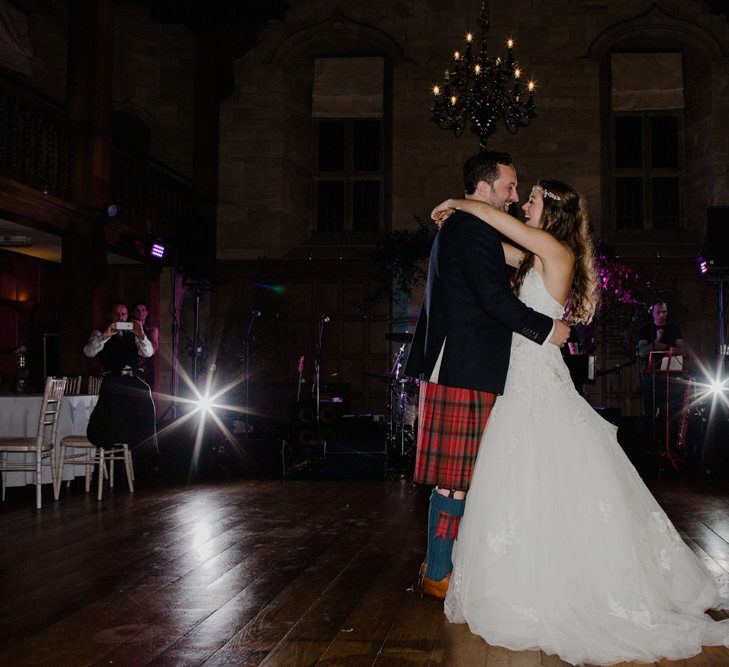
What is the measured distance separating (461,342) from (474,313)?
0.11m

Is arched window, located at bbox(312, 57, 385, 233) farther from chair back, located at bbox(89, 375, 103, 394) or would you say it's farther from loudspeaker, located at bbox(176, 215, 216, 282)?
chair back, located at bbox(89, 375, 103, 394)

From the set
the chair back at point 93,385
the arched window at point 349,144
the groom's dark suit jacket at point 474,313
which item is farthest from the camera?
the arched window at point 349,144

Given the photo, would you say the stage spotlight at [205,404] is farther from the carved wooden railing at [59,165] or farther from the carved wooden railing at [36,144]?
the carved wooden railing at [36,144]

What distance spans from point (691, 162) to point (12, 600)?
1142cm

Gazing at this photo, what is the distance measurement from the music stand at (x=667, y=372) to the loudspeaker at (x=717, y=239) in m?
1.29

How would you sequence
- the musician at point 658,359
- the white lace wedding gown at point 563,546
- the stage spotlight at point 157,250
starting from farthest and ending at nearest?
1. the stage spotlight at point 157,250
2. the musician at point 658,359
3. the white lace wedding gown at point 563,546

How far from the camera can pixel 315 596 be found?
3090 mm

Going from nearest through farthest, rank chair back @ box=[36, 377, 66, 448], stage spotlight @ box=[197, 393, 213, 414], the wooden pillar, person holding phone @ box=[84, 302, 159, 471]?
chair back @ box=[36, 377, 66, 448] < person holding phone @ box=[84, 302, 159, 471] < stage spotlight @ box=[197, 393, 213, 414] < the wooden pillar

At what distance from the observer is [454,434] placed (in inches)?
113

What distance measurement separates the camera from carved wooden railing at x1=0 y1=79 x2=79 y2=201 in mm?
7779

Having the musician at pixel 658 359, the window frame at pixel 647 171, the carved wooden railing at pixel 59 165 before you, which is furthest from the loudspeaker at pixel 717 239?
the carved wooden railing at pixel 59 165

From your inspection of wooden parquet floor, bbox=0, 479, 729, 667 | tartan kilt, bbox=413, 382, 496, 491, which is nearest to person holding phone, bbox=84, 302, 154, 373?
wooden parquet floor, bbox=0, 479, 729, 667

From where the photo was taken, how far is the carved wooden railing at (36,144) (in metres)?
7.78

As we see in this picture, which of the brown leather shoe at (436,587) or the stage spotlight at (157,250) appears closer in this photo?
the brown leather shoe at (436,587)
